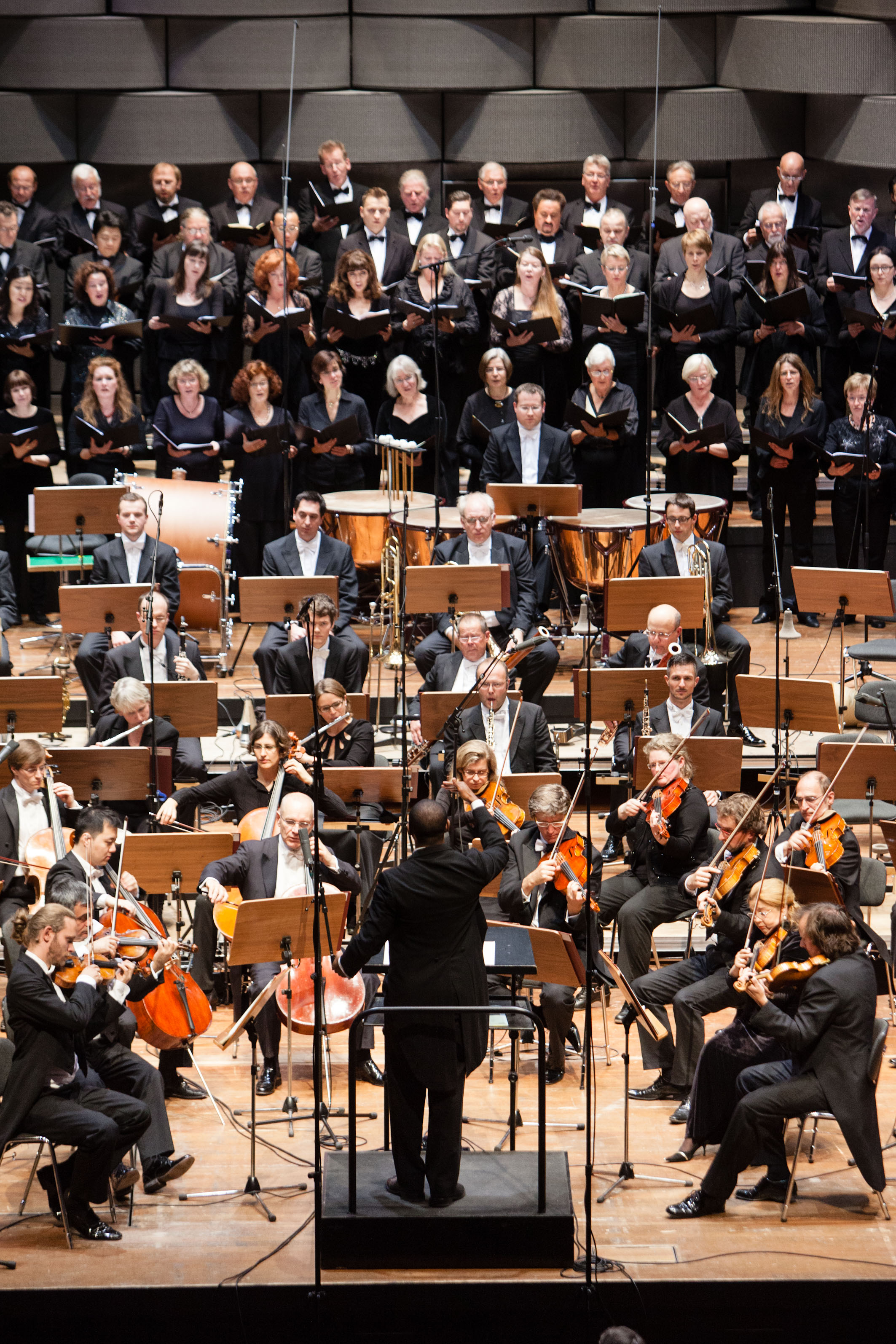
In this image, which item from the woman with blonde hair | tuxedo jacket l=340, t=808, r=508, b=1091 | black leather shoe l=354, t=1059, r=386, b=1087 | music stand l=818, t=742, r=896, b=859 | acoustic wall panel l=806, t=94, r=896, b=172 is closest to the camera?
tuxedo jacket l=340, t=808, r=508, b=1091

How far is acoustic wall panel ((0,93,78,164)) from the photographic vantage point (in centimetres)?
1102

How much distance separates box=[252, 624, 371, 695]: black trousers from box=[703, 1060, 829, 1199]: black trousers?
9.34 feet

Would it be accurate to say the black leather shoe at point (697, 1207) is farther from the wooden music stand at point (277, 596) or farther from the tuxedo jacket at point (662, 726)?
the wooden music stand at point (277, 596)

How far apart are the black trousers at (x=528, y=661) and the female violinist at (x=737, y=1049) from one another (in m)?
2.40

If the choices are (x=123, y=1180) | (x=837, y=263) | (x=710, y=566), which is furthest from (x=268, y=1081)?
(x=837, y=263)

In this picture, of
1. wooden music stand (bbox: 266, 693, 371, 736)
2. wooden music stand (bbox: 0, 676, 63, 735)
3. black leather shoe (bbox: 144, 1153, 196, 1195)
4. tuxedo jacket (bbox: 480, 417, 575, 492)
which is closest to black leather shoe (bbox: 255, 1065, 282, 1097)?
black leather shoe (bbox: 144, 1153, 196, 1195)

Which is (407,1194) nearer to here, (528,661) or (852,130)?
(528,661)

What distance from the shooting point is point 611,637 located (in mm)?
8336

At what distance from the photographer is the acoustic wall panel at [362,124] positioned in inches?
434

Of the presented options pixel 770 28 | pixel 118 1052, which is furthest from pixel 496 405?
pixel 118 1052

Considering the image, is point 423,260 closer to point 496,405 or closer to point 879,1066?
point 496,405

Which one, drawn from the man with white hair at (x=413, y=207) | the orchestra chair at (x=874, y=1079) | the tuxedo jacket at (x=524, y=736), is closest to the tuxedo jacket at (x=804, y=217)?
the man with white hair at (x=413, y=207)

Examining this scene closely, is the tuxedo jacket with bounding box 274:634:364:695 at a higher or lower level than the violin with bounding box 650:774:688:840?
higher

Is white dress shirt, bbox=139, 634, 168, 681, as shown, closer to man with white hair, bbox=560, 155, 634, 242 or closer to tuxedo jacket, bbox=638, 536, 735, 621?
tuxedo jacket, bbox=638, 536, 735, 621
